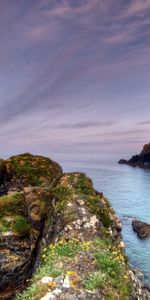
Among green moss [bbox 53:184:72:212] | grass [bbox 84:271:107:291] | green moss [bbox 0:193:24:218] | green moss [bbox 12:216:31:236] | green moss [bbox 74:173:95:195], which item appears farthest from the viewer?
green moss [bbox 74:173:95:195]

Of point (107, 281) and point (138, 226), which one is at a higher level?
point (107, 281)

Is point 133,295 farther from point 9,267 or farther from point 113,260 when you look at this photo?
point 9,267

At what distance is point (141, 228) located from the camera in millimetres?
71375

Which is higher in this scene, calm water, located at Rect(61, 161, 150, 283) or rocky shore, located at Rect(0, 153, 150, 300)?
rocky shore, located at Rect(0, 153, 150, 300)

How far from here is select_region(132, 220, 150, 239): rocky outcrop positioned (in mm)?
68681

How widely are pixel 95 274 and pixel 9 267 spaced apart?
1139cm

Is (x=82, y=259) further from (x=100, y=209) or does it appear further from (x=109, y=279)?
(x=100, y=209)

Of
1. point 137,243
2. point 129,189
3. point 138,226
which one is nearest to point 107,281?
point 137,243

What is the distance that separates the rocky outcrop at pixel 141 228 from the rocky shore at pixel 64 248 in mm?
43111

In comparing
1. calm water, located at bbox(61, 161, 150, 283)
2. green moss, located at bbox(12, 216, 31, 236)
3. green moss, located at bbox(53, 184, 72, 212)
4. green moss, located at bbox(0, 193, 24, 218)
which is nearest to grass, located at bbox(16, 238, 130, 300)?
green moss, located at bbox(53, 184, 72, 212)

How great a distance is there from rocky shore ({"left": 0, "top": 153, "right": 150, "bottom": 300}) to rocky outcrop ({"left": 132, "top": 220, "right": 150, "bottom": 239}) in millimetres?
43111

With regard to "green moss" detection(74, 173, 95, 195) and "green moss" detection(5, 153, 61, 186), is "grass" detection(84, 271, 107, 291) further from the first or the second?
"green moss" detection(5, 153, 61, 186)

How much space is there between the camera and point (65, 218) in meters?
22.3

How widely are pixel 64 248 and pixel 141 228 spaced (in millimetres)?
59291
